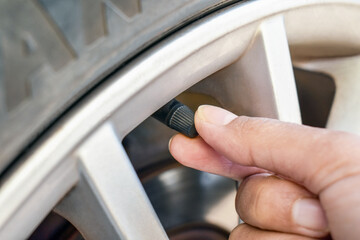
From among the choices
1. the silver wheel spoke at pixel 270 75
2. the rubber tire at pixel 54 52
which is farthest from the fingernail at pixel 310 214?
the rubber tire at pixel 54 52

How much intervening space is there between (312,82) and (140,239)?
51 cm

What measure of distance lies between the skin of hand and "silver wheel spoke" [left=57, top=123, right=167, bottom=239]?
14cm

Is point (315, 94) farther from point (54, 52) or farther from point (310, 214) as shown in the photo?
point (54, 52)

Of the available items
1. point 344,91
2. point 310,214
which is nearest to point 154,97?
point 310,214

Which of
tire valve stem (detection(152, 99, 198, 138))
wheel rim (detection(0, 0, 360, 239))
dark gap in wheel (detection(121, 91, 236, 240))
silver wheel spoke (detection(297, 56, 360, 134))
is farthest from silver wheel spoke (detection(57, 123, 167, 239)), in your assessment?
silver wheel spoke (detection(297, 56, 360, 134))

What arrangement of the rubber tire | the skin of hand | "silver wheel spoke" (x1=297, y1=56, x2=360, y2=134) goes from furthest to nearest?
"silver wheel spoke" (x1=297, y1=56, x2=360, y2=134)
the skin of hand
the rubber tire

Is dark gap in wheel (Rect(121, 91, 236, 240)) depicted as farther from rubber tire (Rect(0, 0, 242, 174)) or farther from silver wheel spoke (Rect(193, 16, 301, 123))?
rubber tire (Rect(0, 0, 242, 174))

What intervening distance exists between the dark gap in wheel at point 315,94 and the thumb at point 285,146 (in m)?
0.30

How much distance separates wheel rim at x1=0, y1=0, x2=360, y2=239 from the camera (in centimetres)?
37

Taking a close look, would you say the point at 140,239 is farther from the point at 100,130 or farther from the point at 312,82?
the point at 312,82

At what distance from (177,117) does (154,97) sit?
0.32ft

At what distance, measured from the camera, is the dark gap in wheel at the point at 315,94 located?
2.55 feet

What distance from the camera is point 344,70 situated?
740 millimetres

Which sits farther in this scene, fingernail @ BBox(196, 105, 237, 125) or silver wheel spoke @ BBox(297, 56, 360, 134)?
silver wheel spoke @ BBox(297, 56, 360, 134)
